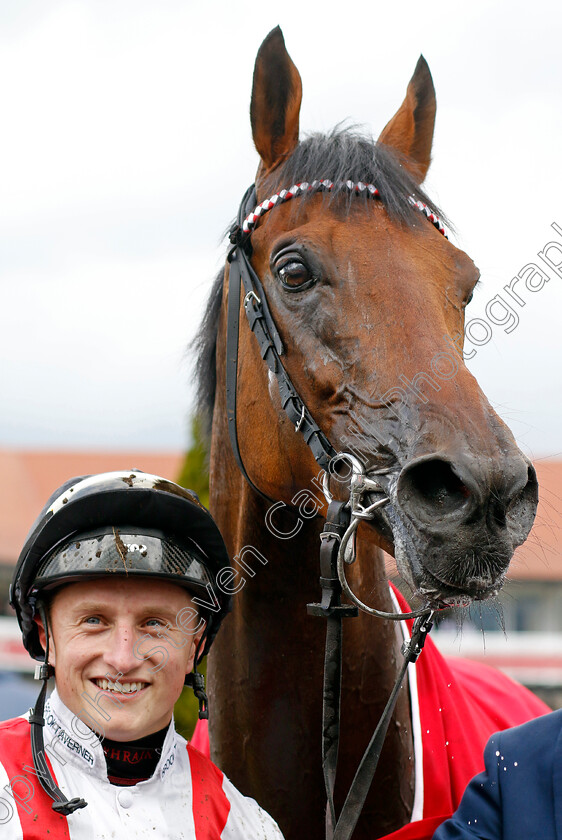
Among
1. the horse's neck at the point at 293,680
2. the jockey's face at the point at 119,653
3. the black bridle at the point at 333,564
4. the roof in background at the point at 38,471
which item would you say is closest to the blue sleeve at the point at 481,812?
the black bridle at the point at 333,564

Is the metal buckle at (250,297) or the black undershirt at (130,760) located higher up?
the metal buckle at (250,297)

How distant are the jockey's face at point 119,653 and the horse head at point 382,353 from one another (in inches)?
24.3

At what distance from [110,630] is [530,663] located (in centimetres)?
1242

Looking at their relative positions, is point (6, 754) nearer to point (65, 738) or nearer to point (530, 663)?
point (65, 738)

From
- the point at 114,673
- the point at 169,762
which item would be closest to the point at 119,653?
the point at 114,673

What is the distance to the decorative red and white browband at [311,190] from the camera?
106 inches

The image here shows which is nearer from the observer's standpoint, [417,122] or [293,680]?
[293,680]

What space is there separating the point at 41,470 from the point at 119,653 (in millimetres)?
32165

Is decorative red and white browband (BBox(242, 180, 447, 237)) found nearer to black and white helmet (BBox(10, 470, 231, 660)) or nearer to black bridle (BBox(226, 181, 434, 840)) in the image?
black bridle (BBox(226, 181, 434, 840))

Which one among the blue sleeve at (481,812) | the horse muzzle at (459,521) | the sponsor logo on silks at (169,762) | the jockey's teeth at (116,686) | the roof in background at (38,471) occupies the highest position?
the roof in background at (38,471)

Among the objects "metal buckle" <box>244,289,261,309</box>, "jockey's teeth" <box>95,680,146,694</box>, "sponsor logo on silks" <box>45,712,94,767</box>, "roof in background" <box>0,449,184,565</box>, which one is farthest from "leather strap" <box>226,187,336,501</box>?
"roof in background" <box>0,449,184,565</box>

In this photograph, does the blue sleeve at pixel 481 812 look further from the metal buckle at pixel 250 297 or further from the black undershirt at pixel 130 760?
the metal buckle at pixel 250 297

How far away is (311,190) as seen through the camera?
2.74 m

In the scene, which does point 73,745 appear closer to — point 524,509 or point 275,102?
point 524,509
